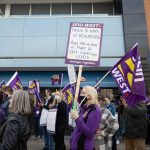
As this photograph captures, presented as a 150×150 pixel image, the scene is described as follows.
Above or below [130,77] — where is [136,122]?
below

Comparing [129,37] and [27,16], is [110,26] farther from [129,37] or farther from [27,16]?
[27,16]

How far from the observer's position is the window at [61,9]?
18.8 metres

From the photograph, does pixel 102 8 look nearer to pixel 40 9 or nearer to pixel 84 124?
pixel 40 9

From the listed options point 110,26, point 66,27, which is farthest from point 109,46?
point 66,27

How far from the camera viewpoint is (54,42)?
1705cm

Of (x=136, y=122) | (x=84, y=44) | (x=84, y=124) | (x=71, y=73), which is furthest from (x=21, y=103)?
(x=71, y=73)

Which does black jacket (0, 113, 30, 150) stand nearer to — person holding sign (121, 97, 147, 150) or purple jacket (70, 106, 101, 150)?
purple jacket (70, 106, 101, 150)

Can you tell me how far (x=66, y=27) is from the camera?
17250 millimetres

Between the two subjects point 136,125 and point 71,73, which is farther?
point 71,73

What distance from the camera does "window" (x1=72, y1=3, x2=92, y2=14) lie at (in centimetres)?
1883

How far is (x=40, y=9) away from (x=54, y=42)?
303cm

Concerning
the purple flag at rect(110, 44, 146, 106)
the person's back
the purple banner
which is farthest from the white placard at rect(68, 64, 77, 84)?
the purple banner

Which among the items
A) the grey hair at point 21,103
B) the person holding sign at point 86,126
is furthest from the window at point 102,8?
the grey hair at point 21,103

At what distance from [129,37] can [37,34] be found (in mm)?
4980
